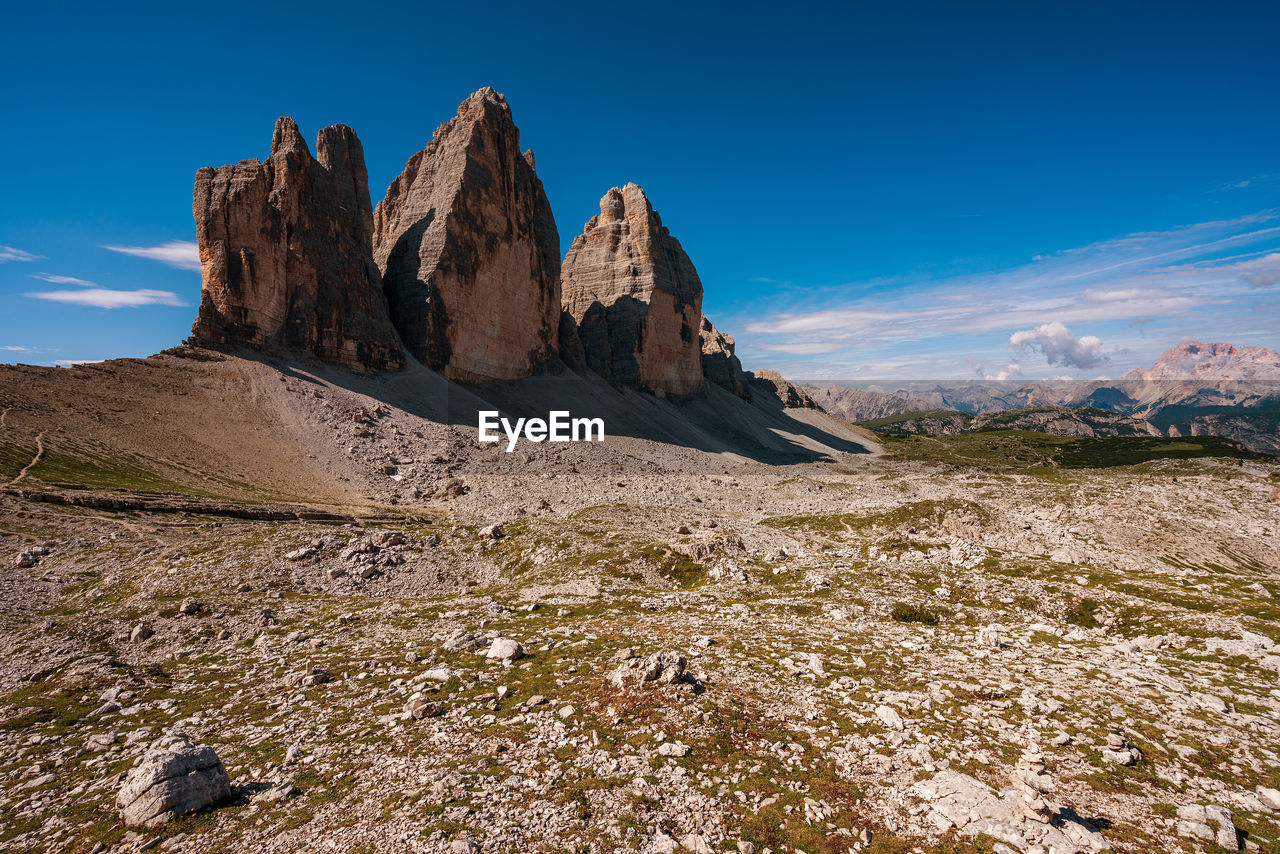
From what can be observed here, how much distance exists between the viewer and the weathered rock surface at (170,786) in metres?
8.36

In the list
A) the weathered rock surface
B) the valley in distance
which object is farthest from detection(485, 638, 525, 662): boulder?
the weathered rock surface

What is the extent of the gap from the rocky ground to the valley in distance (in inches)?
3.7

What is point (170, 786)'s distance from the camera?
859 cm

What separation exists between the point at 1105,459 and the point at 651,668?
207 metres

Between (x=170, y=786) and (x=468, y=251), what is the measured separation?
8833 cm

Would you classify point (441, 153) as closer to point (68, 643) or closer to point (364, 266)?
point (364, 266)

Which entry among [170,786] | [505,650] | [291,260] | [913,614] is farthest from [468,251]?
[170,786]

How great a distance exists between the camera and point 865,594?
21734 millimetres

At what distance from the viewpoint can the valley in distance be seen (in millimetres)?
8516

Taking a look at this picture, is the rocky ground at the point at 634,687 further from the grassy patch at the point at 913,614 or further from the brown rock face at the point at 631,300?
the brown rock face at the point at 631,300

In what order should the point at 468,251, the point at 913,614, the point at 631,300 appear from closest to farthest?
the point at 913,614
the point at 468,251
the point at 631,300

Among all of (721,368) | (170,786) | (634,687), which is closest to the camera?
(170,786)

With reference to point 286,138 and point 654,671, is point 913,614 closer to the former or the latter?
point 654,671

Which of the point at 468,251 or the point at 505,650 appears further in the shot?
the point at 468,251
